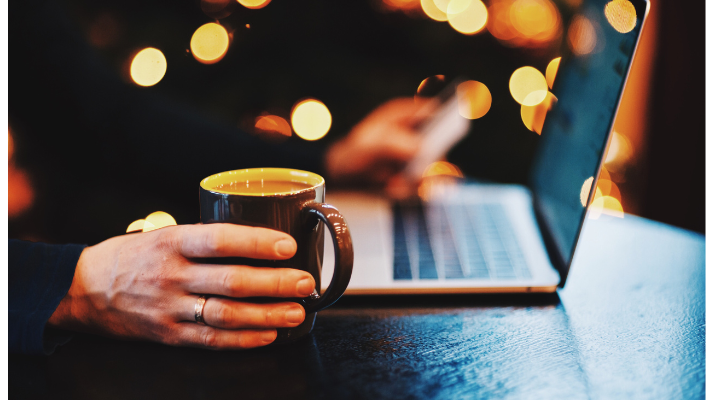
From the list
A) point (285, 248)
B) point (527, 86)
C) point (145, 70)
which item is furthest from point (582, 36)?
point (527, 86)

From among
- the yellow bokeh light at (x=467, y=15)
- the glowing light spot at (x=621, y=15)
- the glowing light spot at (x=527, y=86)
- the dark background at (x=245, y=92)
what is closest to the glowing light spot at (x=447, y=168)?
the dark background at (x=245, y=92)

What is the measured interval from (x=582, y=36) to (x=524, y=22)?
1.25 m

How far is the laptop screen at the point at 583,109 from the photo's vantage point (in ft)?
1.47

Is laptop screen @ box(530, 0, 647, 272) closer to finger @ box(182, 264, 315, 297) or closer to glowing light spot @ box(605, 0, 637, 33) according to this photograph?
glowing light spot @ box(605, 0, 637, 33)

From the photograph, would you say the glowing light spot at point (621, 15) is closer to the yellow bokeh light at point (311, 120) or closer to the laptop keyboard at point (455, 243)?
the laptop keyboard at point (455, 243)

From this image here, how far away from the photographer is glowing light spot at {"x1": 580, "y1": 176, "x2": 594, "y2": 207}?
1.54ft

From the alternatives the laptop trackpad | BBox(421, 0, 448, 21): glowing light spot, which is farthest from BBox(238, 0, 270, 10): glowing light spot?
the laptop trackpad

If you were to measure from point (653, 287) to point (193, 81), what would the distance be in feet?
4.80

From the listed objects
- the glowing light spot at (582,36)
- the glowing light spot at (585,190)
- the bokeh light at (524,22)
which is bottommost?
the glowing light spot at (585,190)

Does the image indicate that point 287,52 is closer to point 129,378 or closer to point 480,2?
point 480,2

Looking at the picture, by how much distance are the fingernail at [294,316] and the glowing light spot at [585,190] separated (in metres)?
0.31

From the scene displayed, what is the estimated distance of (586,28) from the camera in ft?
1.98

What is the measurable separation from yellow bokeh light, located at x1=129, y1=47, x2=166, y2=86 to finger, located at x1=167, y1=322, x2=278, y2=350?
80cm

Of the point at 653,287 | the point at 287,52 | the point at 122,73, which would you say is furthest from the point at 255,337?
the point at 287,52
